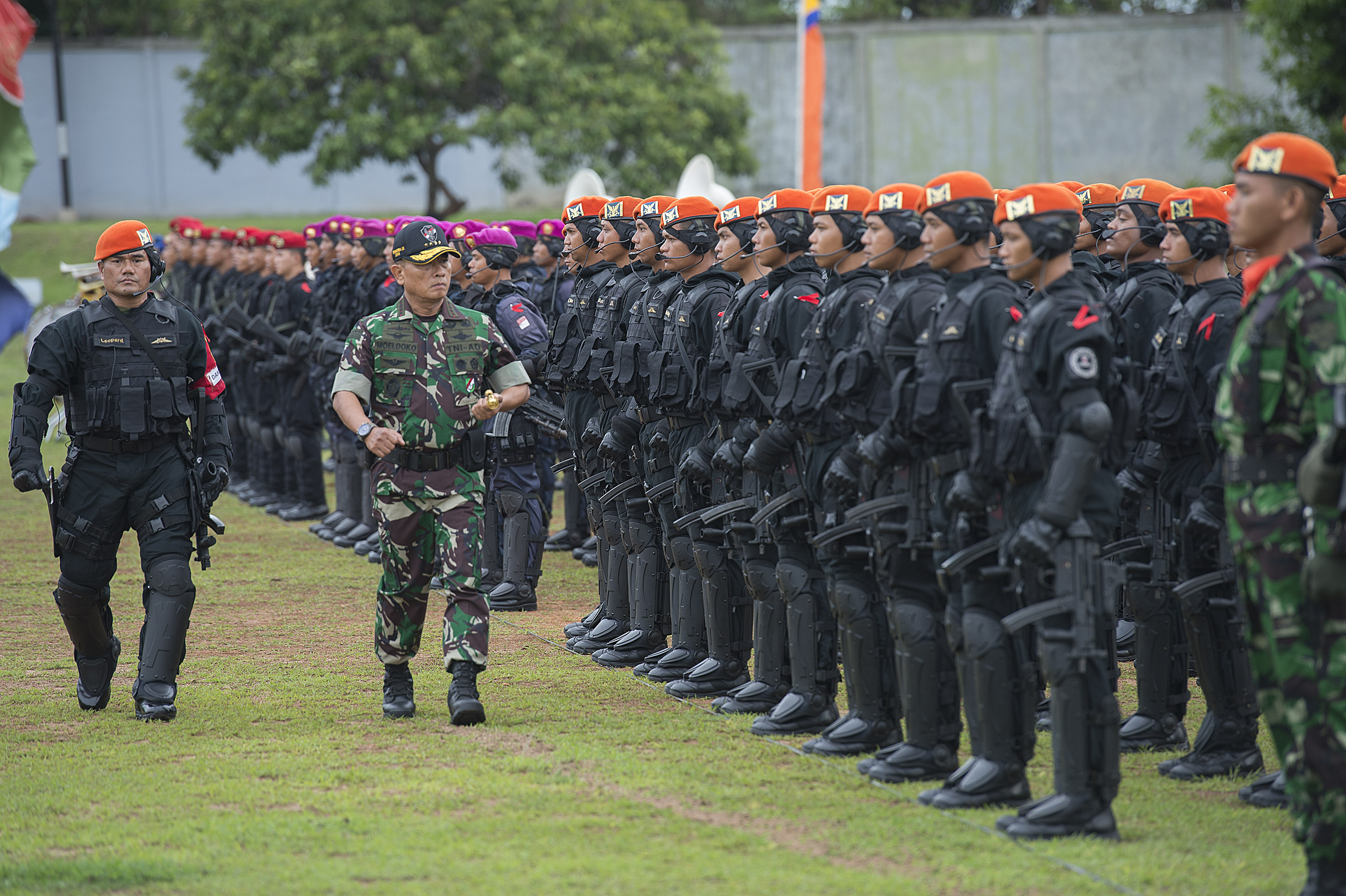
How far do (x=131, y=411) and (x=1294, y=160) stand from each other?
5153 mm

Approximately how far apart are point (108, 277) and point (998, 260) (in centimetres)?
471

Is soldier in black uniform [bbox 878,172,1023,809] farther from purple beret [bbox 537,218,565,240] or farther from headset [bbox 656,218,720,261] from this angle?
purple beret [bbox 537,218,565,240]

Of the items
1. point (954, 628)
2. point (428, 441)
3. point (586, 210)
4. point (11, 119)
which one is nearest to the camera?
point (954, 628)

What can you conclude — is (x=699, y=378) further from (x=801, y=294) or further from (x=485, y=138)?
(x=485, y=138)

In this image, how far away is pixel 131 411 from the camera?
7137 mm

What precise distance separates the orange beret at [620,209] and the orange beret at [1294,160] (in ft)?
17.2

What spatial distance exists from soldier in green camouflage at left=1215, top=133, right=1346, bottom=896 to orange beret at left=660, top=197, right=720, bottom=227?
385 centimetres

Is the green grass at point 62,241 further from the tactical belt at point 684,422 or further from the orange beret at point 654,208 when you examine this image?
the tactical belt at point 684,422

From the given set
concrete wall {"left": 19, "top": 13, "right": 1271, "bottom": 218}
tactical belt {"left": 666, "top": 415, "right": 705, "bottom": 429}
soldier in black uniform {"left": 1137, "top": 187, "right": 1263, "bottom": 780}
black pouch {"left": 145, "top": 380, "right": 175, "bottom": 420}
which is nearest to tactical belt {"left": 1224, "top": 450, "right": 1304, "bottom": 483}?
soldier in black uniform {"left": 1137, "top": 187, "right": 1263, "bottom": 780}

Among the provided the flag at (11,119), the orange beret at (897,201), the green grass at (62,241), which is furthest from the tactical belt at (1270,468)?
the green grass at (62,241)

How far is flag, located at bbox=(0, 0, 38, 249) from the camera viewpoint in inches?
742

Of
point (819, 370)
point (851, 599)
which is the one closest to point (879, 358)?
point (819, 370)

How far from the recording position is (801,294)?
709 centimetres

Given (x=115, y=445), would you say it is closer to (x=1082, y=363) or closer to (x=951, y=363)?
(x=951, y=363)
